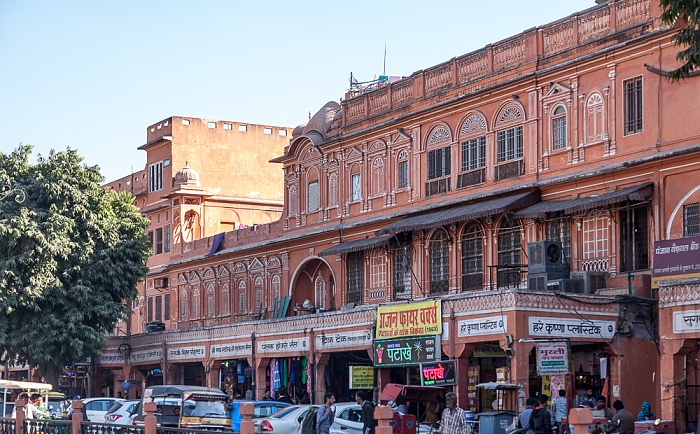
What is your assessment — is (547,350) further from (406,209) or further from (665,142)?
(406,209)

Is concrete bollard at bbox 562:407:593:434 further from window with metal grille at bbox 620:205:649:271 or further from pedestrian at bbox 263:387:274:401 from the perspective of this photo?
pedestrian at bbox 263:387:274:401

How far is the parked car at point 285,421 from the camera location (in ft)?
89.5

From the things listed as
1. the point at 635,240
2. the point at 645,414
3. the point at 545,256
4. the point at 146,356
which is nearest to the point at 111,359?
the point at 146,356

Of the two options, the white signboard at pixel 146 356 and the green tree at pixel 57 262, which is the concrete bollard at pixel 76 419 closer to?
the green tree at pixel 57 262

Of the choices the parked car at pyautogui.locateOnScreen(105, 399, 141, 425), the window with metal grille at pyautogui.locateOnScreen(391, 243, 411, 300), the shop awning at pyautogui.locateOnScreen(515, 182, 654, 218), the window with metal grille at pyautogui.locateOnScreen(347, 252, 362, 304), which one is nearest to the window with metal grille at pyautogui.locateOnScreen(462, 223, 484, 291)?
the window with metal grille at pyautogui.locateOnScreen(391, 243, 411, 300)

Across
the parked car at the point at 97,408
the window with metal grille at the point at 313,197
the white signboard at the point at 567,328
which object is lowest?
the parked car at the point at 97,408

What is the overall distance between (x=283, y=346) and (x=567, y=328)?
12.0 m

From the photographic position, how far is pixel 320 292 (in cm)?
4612

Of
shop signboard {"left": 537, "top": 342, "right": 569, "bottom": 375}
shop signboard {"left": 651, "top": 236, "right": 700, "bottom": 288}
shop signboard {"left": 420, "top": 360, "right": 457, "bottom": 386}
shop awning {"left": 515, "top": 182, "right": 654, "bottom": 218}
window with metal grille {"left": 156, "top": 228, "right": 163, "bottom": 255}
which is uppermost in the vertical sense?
window with metal grille {"left": 156, "top": 228, "right": 163, "bottom": 255}

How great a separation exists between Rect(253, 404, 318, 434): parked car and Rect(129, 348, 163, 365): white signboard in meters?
19.7

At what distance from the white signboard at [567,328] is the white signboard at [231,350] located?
13860 millimetres

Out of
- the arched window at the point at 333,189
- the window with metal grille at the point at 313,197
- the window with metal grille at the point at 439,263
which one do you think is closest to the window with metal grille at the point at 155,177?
the window with metal grille at the point at 313,197

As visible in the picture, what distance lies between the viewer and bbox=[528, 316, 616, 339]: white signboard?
29188 mm

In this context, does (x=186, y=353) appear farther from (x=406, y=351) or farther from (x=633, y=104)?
(x=633, y=104)
